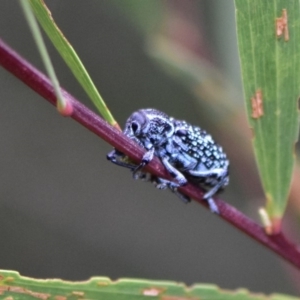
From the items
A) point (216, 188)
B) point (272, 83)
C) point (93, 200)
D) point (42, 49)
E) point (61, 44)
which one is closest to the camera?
point (42, 49)

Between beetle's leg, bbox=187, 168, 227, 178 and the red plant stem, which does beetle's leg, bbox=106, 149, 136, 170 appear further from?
beetle's leg, bbox=187, 168, 227, 178

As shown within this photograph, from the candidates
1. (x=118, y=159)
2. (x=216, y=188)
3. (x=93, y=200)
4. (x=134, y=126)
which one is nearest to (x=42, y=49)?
(x=118, y=159)

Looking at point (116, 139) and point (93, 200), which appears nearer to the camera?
point (116, 139)

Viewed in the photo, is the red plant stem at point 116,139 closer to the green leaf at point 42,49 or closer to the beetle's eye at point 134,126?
the green leaf at point 42,49

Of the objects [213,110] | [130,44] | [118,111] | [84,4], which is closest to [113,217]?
[118,111]

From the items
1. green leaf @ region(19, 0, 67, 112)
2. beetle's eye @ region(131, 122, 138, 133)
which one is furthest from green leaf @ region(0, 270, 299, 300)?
beetle's eye @ region(131, 122, 138, 133)

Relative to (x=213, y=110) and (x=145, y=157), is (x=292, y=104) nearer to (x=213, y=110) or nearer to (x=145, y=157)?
(x=145, y=157)

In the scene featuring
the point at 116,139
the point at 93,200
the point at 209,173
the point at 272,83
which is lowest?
the point at 116,139

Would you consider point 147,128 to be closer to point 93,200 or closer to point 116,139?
point 116,139
